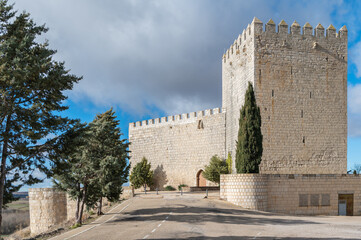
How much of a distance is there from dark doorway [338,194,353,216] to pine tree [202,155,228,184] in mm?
9793

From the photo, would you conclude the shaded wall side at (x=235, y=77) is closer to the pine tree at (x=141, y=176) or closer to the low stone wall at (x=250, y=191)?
the low stone wall at (x=250, y=191)

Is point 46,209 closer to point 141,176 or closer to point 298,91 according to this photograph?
point 141,176

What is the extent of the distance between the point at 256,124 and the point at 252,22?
7.92 m

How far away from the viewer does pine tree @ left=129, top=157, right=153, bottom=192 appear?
38.3 metres

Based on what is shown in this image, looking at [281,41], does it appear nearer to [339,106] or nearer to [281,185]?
[339,106]

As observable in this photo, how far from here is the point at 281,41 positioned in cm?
2736

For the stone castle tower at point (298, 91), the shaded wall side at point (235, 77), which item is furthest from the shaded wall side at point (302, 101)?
the shaded wall side at point (235, 77)

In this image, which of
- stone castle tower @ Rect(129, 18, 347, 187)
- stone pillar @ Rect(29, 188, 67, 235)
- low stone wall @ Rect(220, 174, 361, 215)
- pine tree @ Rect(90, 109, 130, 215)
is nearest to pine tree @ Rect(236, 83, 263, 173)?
low stone wall @ Rect(220, 174, 361, 215)

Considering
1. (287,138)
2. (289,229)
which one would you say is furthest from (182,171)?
(289,229)

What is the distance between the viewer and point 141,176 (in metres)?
38.5

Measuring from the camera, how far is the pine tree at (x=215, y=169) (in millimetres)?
32281

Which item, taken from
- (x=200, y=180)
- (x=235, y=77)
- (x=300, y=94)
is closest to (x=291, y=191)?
(x=300, y=94)

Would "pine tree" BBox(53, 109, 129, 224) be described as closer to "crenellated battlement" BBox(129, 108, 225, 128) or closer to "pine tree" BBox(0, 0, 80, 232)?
"pine tree" BBox(0, 0, 80, 232)

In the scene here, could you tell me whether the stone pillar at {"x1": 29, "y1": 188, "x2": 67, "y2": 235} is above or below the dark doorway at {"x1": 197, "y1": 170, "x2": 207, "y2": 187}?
below
